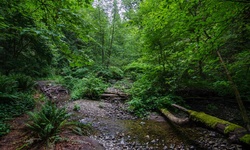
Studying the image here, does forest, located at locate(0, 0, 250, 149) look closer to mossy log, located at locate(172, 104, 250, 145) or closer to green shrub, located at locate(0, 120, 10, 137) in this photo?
green shrub, located at locate(0, 120, 10, 137)

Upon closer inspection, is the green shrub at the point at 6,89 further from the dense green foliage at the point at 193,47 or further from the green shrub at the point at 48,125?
the dense green foliage at the point at 193,47

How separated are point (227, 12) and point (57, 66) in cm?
1725

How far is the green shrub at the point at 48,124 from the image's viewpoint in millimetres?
3506

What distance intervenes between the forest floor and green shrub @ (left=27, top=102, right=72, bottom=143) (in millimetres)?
217

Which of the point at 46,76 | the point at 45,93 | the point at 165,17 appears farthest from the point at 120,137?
the point at 46,76

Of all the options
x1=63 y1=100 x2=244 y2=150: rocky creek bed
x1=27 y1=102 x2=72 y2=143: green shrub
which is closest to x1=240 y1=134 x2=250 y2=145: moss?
x1=63 y1=100 x2=244 y2=150: rocky creek bed

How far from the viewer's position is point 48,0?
9.45 feet

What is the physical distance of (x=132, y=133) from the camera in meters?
4.98

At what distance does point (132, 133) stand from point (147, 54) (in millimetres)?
4598

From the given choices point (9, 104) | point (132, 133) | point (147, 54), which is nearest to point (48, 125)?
point (132, 133)

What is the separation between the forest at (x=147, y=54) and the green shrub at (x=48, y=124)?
2 cm

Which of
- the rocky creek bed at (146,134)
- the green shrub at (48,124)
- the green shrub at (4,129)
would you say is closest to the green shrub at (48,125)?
the green shrub at (48,124)

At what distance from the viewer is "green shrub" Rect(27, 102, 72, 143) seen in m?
3.51

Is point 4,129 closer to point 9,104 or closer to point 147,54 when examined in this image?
point 9,104
